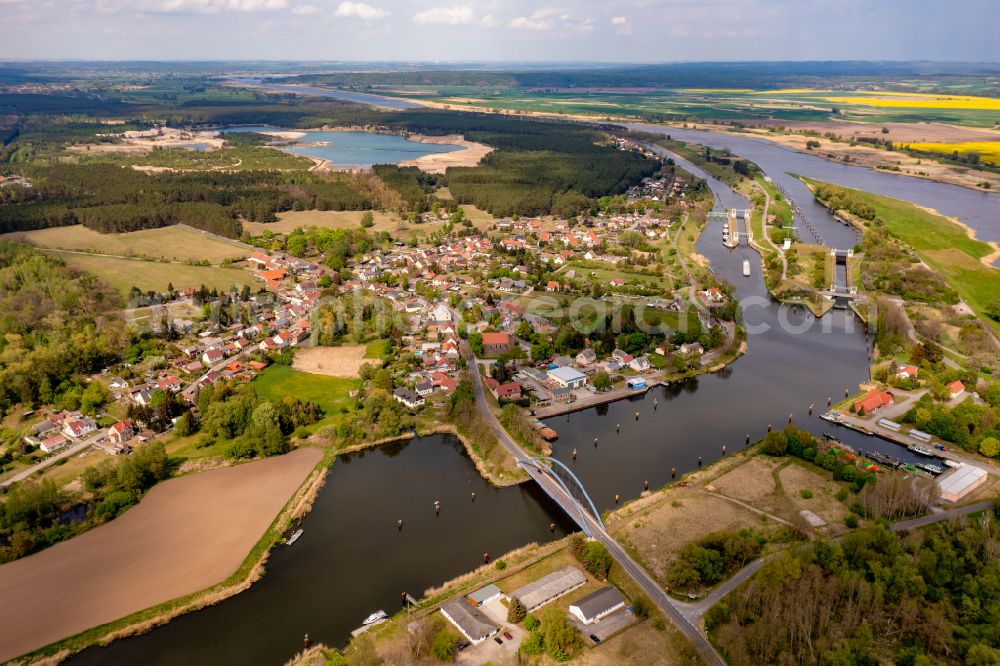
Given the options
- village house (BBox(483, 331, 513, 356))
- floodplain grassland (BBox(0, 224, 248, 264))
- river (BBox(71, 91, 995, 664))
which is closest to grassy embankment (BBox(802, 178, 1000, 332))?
river (BBox(71, 91, 995, 664))

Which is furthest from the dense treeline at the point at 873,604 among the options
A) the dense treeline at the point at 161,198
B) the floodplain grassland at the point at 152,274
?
the dense treeline at the point at 161,198

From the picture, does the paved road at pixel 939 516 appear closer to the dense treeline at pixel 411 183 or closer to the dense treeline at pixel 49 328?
the dense treeline at pixel 49 328

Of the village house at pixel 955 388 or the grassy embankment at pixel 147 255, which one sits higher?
the grassy embankment at pixel 147 255

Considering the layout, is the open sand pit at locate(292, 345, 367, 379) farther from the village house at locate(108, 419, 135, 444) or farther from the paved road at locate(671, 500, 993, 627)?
the paved road at locate(671, 500, 993, 627)

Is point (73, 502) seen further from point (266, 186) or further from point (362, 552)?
point (266, 186)

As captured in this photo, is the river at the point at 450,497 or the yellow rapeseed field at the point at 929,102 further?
the yellow rapeseed field at the point at 929,102

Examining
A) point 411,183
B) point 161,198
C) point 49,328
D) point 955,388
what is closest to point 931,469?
point 955,388

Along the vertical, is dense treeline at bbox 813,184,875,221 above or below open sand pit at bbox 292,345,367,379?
above
